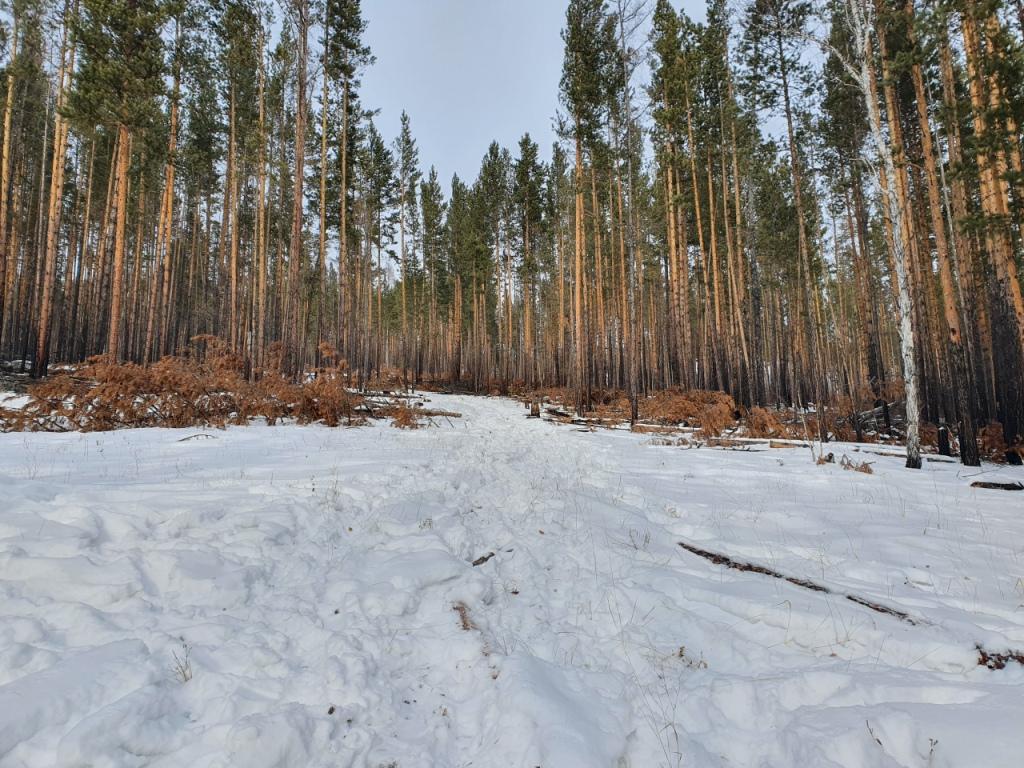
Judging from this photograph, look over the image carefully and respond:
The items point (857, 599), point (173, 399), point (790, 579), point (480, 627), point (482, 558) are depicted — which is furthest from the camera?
point (173, 399)

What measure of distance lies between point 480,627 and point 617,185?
64.9ft

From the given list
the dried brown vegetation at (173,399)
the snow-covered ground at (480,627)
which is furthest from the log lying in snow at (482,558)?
the dried brown vegetation at (173,399)

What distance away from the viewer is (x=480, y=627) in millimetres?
2490

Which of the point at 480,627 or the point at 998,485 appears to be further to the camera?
the point at 998,485

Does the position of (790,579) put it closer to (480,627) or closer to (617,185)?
(480,627)

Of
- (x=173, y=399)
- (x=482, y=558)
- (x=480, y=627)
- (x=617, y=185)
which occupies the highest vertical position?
(x=617, y=185)

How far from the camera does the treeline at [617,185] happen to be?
8.74 meters

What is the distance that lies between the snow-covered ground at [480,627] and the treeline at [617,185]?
539cm

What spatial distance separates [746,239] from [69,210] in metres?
33.7

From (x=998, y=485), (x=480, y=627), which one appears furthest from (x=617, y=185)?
(x=480, y=627)

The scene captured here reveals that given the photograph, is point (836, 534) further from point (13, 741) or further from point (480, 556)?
point (13, 741)

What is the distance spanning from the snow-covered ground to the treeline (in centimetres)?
539

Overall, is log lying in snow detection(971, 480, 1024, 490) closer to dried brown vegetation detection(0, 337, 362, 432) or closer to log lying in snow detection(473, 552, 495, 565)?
log lying in snow detection(473, 552, 495, 565)

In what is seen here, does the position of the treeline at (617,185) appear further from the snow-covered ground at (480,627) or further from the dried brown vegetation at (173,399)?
the snow-covered ground at (480,627)
